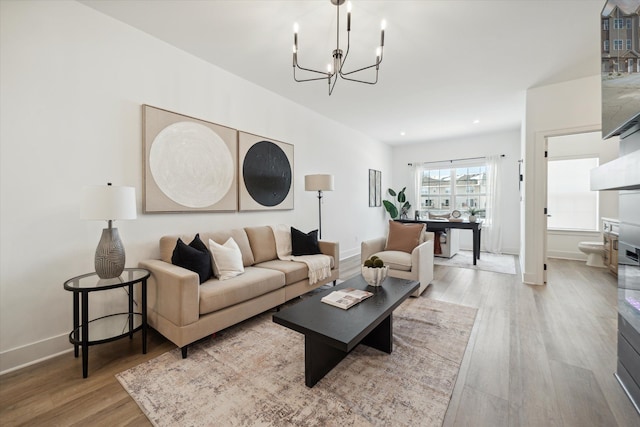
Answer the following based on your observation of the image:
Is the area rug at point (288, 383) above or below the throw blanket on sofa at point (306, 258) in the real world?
below

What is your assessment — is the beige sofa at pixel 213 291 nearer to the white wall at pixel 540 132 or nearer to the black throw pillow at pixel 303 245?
the black throw pillow at pixel 303 245

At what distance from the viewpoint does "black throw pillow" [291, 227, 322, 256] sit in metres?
3.39

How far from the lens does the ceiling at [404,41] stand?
86.9 inches

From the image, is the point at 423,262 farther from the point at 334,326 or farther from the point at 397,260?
the point at 334,326

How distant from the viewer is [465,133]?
20.1 feet

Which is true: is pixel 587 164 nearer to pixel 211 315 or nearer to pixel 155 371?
pixel 211 315

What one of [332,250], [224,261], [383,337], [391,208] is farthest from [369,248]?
[391,208]

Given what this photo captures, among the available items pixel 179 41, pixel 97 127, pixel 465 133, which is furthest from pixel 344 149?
pixel 97 127

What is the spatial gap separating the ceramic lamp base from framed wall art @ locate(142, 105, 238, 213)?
0.55 metres

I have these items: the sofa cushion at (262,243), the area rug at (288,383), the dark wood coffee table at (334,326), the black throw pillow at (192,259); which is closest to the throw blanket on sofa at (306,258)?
the sofa cushion at (262,243)

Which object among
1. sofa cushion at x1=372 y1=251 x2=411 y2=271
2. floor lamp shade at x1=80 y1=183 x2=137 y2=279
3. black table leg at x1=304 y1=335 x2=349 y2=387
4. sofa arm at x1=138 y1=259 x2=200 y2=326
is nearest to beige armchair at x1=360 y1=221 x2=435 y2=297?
sofa cushion at x1=372 y1=251 x2=411 y2=271

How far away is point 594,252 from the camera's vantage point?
14.8ft

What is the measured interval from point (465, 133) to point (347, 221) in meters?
3.43

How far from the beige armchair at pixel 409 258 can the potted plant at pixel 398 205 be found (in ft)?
10.3
